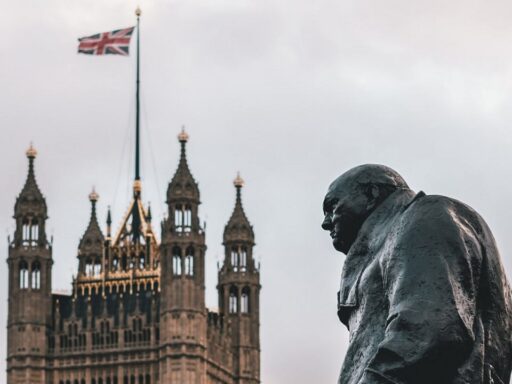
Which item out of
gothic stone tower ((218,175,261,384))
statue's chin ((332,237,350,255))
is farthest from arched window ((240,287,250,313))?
statue's chin ((332,237,350,255))

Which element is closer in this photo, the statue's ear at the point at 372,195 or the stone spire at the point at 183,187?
the statue's ear at the point at 372,195

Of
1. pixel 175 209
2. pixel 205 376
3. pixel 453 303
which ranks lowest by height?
pixel 453 303

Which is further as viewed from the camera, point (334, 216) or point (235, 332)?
point (235, 332)

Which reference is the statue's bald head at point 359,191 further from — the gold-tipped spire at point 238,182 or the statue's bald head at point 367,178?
the gold-tipped spire at point 238,182

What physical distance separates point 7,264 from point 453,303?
105 metres

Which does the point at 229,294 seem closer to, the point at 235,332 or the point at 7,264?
the point at 235,332

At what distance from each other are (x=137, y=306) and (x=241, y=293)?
6.17 m

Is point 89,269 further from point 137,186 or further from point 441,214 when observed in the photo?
point 441,214

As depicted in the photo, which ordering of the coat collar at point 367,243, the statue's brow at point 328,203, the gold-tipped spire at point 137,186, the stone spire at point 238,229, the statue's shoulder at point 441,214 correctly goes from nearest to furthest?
the statue's shoulder at point 441,214 < the coat collar at point 367,243 < the statue's brow at point 328,203 < the stone spire at point 238,229 < the gold-tipped spire at point 137,186

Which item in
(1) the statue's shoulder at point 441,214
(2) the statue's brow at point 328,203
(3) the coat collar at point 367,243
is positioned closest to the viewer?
(1) the statue's shoulder at point 441,214

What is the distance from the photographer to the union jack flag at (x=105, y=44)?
10781 cm

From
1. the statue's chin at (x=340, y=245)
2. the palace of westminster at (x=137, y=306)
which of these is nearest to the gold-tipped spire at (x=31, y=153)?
the palace of westminster at (x=137, y=306)

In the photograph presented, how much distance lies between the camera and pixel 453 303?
6.12 metres

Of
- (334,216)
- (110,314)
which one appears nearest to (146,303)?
(110,314)
